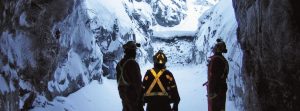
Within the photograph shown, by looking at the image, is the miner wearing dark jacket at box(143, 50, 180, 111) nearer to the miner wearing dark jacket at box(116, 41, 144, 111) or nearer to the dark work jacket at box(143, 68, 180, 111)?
the dark work jacket at box(143, 68, 180, 111)

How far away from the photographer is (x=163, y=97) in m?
6.55

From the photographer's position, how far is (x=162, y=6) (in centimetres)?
5900

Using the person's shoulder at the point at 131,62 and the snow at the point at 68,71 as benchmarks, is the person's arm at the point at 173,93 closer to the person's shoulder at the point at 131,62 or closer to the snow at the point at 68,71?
the person's shoulder at the point at 131,62

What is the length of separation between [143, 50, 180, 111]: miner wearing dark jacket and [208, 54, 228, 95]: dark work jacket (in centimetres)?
65

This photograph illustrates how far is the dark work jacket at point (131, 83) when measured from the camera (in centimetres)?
647

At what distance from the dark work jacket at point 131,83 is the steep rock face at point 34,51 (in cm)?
192

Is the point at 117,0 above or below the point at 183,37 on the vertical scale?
above

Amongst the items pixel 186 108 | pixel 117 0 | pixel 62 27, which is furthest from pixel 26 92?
pixel 117 0

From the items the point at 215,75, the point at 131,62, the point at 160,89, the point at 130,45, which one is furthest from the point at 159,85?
the point at 215,75

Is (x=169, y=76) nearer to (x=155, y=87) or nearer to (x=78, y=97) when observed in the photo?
(x=155, y=87)

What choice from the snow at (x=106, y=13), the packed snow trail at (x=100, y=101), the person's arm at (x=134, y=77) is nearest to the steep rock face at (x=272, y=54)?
the person's arm at (x=134, y=77)

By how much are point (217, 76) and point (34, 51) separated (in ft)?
17.7

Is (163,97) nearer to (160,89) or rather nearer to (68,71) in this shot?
(160,89)

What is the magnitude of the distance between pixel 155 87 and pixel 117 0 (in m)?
25.5
